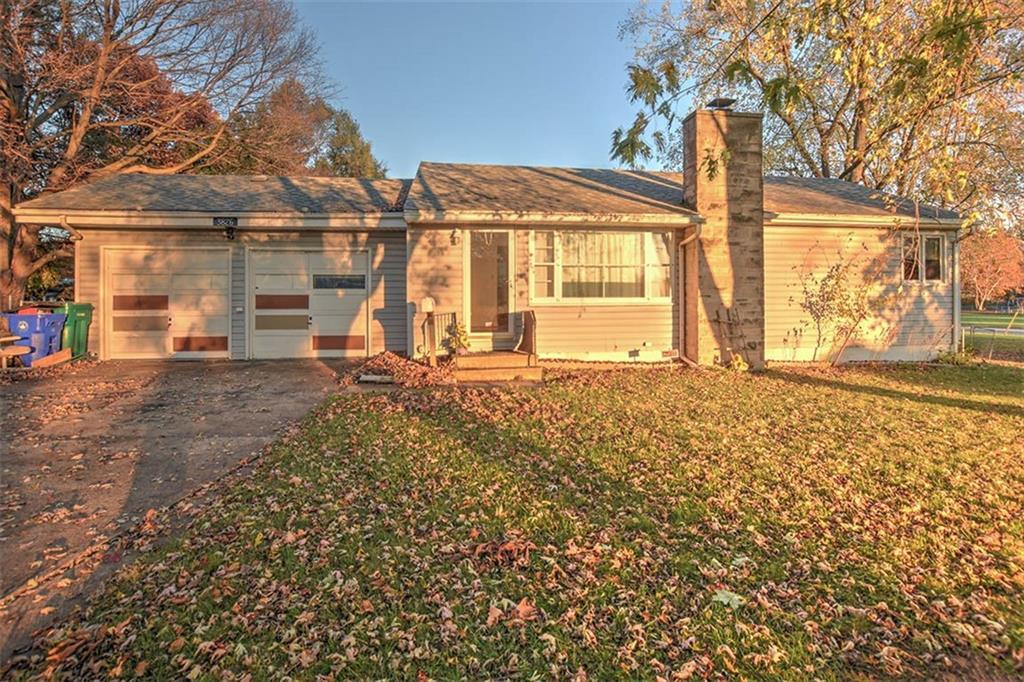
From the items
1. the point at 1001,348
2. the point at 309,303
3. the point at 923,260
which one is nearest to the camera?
the point at 309,303

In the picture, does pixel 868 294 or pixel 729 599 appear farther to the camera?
pixel 868 294

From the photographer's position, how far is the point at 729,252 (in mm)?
9930

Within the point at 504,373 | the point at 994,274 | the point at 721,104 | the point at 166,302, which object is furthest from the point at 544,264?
the point at 994,274

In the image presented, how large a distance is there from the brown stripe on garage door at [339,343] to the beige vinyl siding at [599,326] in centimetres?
349

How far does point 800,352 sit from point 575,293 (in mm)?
5271

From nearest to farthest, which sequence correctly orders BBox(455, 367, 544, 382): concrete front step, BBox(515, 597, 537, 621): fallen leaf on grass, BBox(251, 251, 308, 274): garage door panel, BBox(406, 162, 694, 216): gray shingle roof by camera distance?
BBox(515, 597, 537, 621): fallen leaf on grass, BBox(455, 367, 544, 382): concrete front step, BBox(406, 162, 694, 216): gray shingle roof, BBox(251, 251, 308, 274): garage door panel

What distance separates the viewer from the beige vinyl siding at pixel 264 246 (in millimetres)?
10125

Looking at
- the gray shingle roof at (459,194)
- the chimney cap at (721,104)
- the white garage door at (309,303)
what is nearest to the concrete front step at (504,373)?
the gray shingle roof at (459,194)

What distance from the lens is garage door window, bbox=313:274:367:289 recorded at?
1078cm

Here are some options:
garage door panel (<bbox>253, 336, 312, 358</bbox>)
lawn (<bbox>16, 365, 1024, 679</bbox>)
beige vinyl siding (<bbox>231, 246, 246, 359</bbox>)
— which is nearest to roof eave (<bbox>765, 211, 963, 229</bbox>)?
lawn (<bbox>16, 365, 1024, 679</bbox>)

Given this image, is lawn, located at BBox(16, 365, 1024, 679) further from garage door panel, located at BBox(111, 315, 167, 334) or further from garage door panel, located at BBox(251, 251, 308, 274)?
garage door panel, located at BBox(111, 315, 167, 334)

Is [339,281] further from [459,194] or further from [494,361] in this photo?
[494,361]

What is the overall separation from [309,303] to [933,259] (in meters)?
13.6

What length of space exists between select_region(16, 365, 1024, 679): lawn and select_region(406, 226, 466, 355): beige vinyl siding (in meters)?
4.27
